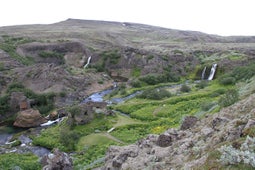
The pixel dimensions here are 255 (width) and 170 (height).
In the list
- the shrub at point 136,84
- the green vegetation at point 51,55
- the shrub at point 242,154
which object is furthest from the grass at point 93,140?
the green vegetation at point 51,55

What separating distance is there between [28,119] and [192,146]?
132 ft

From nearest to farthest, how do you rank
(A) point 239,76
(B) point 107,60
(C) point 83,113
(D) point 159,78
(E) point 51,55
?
(C) point 83,113 → (A) point 239,76 → (D) point 159,78 → (B) point 107,60 → (E) point 51,55

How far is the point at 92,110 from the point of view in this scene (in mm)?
51562

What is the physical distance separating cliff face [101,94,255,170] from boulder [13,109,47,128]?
31.0 meters

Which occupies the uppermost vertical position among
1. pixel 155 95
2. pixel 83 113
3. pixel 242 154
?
pixel 242 154

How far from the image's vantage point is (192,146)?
686 inches

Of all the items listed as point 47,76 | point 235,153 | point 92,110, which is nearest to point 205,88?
point 92,110

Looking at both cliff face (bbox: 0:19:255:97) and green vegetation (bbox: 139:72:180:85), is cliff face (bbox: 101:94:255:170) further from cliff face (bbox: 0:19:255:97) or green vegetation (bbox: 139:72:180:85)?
green vegetation (bbox: 139:72:180:85)

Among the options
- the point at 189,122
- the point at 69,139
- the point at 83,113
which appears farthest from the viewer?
the point at 83,113

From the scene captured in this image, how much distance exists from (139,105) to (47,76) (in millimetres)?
25250

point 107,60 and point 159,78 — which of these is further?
point 107,60

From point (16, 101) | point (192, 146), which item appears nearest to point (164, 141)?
point (192, 146)

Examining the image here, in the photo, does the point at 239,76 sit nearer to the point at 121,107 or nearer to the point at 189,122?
the point at 121,107

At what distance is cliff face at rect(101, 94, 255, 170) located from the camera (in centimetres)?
1361
